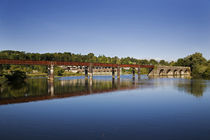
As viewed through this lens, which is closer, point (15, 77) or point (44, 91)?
point (44, 91)

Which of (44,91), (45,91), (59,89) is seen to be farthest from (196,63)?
(44,91)

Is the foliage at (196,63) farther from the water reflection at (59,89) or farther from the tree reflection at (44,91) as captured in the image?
the tree reflection at (44,91)

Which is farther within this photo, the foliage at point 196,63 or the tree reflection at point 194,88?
the foliage at point 196,63

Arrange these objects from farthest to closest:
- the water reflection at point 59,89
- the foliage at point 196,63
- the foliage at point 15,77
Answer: the foliage at point 196,63, the foliage at point 15,77, the water reflection at point 59,89

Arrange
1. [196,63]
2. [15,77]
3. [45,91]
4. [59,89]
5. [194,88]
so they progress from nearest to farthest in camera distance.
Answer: [45,91], [59,89], [194,88], [15,77], [196,63]

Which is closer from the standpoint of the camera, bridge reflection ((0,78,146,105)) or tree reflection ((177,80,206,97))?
bridge reflection ((0,78,146,105))

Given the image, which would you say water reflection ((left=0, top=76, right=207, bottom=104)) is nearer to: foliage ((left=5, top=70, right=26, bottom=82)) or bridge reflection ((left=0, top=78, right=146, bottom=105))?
bridge reflection ((left=0, top=78, right=146, bottom=105))

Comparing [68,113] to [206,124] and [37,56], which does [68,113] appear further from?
[37,56]

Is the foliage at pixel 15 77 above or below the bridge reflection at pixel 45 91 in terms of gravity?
above

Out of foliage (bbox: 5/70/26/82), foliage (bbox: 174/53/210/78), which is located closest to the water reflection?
foliage (bbox: 5/70/26/82)

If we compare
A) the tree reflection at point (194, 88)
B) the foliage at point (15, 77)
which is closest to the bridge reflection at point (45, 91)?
the tree reflection at point (194, 88)

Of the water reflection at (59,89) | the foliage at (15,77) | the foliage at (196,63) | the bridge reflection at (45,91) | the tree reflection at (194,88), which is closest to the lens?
the bridge reflection at (45,91)

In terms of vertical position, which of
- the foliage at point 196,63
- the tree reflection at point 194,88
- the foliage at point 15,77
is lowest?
the tree reflection at point 194,88

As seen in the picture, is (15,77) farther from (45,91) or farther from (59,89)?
(45,91)
